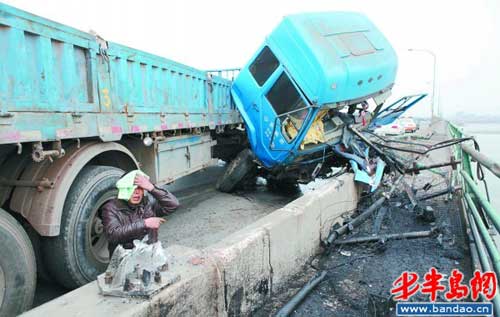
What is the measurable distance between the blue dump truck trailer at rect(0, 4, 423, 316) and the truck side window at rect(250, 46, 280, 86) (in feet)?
0.08

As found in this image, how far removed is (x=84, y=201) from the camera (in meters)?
3.18

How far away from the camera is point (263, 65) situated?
21.2 feet

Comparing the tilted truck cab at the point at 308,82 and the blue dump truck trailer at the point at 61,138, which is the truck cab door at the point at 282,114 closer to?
the tilted truck cab at the point at 308,82

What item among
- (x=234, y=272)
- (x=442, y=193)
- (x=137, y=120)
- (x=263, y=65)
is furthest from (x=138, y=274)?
(x=263, y=65)

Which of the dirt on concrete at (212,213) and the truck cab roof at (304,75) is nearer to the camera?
the dirt on concrete at (212,213)

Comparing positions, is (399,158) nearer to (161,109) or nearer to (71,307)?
(161,109)

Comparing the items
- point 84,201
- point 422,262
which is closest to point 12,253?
point 84,201

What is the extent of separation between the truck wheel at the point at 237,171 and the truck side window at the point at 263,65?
1.46 meters

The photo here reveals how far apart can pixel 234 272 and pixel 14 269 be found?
4.97 feet

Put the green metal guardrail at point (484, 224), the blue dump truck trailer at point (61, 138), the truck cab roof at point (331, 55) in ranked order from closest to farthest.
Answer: the green metal guardrail at point (484, 224) → the blue dump truck trailer at point (61, 138) → the truck cab roof at point (331, 55)

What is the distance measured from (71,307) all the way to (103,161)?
2316mm

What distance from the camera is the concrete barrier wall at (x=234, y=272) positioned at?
1862mm

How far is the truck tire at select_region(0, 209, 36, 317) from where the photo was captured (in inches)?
92.0

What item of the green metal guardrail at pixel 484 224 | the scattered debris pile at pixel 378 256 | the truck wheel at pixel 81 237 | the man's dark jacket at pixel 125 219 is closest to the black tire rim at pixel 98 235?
the truck wheel at pixel 81 237
